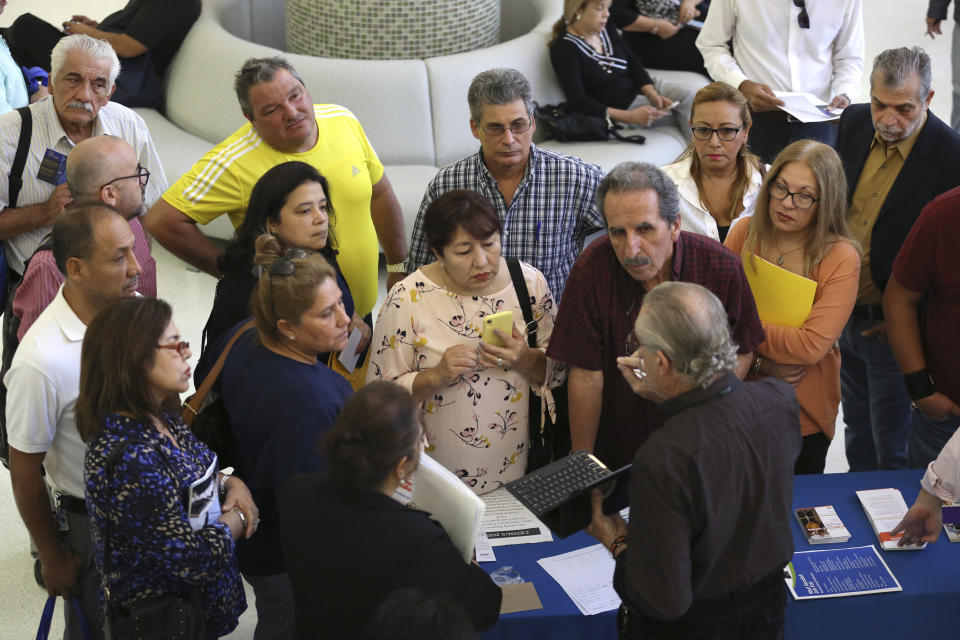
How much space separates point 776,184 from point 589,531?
1.27 metres

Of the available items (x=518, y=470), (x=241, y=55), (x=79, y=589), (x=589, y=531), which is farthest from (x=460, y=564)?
(x=241, y=55)

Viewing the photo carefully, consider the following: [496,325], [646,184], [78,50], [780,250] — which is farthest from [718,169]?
[78,50]

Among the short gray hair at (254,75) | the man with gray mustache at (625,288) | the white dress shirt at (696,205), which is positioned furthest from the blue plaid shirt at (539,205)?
the short gray hair at (254,75)

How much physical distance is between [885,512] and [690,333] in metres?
1.25

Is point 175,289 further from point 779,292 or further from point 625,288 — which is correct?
point 779,292

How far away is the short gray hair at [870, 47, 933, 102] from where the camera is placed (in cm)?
333

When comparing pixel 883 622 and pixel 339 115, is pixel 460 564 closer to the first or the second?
pixel 883 622

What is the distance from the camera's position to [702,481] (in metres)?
2.04

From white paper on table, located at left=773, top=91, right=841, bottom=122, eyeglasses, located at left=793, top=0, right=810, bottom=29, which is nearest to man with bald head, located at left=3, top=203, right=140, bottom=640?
white paper on table, located at left=773, top=91, right=841, bottom=122

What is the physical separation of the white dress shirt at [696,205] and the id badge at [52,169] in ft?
7.11

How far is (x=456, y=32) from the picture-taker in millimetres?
6203

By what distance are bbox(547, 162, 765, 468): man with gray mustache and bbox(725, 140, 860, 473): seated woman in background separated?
0.65 ft

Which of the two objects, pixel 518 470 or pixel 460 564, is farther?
pixel 518 470

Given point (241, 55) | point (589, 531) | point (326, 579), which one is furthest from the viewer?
point (241, 55)
